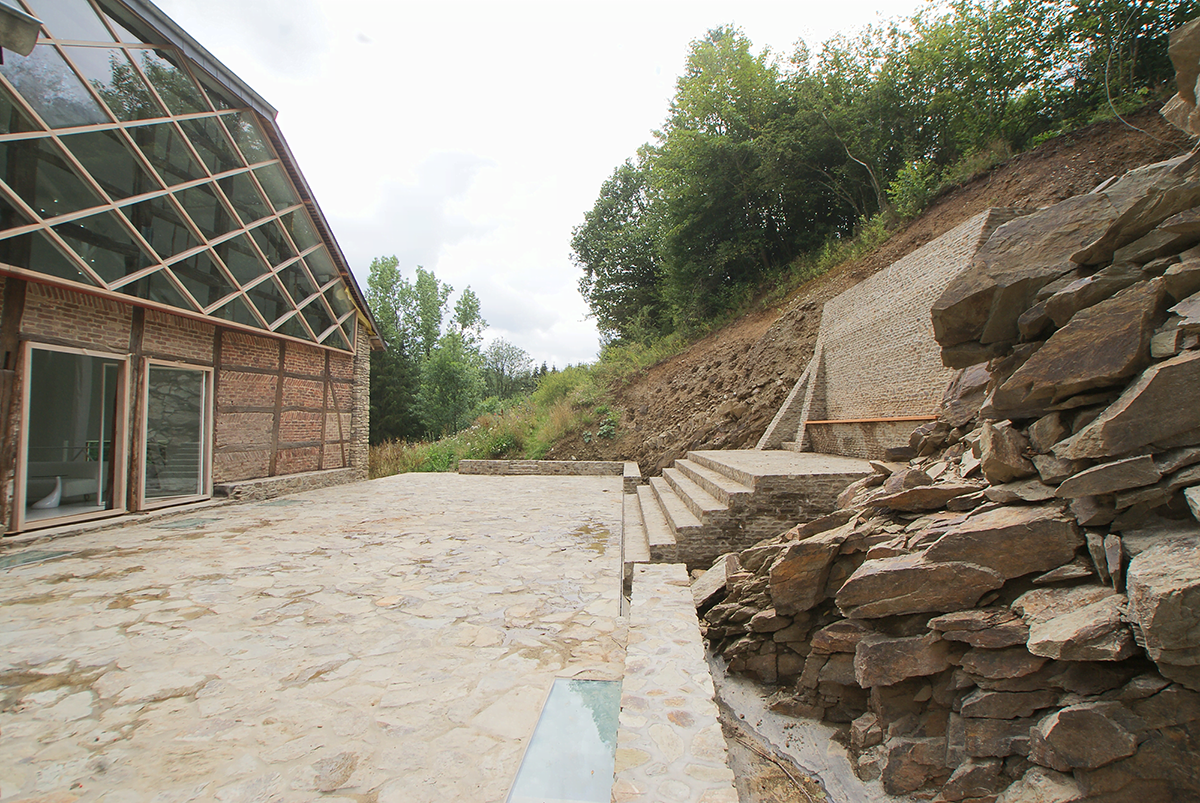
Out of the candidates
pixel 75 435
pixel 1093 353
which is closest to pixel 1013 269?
pixel 1093 353

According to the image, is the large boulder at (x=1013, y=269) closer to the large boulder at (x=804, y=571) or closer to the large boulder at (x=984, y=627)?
the large boulder at (x=804, y=571)

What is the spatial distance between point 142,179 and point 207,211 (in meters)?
0.98

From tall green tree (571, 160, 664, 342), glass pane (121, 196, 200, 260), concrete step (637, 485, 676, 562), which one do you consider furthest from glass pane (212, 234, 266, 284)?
tall green tree (571, 160, 664, 342)

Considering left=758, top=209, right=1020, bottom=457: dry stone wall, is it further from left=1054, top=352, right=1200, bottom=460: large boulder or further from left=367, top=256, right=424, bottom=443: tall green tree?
left=367, top=256, right=424, bottom=443: tall green tree

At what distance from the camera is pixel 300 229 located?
902 centimetres

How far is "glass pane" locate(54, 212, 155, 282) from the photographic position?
17.2ft

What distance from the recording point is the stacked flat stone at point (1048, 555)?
1827 mm

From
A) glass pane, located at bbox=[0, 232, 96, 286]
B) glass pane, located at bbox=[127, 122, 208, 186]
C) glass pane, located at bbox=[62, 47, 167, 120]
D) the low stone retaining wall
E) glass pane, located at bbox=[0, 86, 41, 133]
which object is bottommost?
the low stone retaining wall

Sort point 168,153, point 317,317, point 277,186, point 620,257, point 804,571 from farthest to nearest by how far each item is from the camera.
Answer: point 620,257 < point 317,317 < point 277,186 < point 168,153 < point 804,571

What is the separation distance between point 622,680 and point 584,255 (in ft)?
67.1

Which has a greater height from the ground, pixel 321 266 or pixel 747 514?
pixel 321 266

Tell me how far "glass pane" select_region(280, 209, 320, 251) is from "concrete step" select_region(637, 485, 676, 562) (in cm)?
778

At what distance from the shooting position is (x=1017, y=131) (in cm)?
930

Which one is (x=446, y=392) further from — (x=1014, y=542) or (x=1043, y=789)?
(x=1043, y=789)
